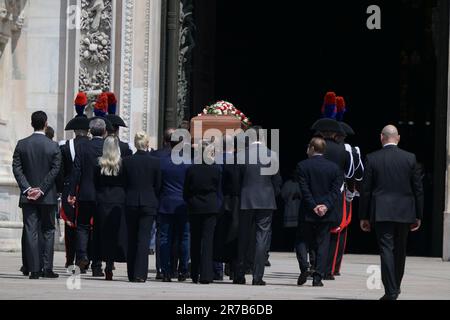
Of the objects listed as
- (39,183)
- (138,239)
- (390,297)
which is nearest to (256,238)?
(138,239)

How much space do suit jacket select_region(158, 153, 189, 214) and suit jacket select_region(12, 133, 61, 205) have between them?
1391 mm

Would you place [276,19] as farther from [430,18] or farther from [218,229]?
[218,229]

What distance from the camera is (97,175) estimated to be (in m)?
20.2

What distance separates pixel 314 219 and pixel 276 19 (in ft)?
53.2

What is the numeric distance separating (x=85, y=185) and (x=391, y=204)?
4777 mm

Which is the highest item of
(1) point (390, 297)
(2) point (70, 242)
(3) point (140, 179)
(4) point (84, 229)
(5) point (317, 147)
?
(5) point (317, 147)

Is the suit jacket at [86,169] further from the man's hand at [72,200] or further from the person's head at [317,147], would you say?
the person's head at [317,147]

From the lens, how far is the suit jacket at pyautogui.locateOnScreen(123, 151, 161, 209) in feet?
65.6

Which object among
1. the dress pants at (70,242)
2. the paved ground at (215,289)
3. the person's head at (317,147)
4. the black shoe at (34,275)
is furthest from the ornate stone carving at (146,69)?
the black shoe at (34,275)

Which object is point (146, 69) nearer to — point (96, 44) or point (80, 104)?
point (96, 44)

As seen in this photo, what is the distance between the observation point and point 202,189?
20.2 metres

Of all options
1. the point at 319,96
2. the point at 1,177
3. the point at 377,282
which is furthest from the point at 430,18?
the point at 377,282

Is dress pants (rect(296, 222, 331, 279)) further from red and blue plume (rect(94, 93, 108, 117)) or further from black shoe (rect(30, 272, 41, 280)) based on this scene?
red and blue plume (rect(94, 93, 108, 117))

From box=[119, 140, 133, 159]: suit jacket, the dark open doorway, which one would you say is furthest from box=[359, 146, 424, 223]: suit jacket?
the dark open doorway
